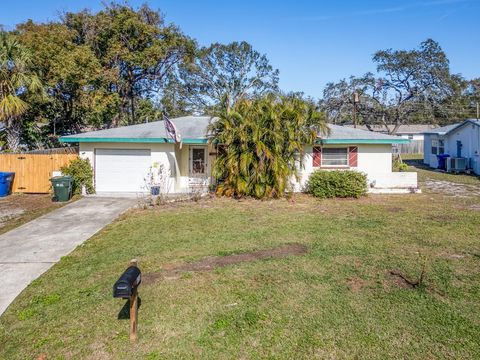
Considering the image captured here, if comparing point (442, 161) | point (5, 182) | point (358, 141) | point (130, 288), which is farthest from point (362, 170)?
point (5, 182)

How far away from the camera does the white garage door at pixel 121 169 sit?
14.5 meters

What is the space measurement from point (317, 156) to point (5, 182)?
1307 cm

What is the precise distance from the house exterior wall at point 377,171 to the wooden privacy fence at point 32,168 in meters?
9.98

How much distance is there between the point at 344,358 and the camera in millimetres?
3516

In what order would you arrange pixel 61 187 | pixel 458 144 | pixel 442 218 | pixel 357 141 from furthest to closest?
pixel 458 144 < pixel 357 141 < pixel 61 187 < pixel 442 218

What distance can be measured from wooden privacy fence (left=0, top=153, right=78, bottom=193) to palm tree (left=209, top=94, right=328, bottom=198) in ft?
21.9

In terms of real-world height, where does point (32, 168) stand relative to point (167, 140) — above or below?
below

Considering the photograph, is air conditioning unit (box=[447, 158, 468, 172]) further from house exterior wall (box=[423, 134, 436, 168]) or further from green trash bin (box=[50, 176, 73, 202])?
green trash bin (box=[50, 176, 73, 202])

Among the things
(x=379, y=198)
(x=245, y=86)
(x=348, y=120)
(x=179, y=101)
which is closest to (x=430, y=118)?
(x=348, y=120)

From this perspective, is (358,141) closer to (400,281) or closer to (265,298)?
(400,281)

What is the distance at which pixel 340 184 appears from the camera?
44.2 feet

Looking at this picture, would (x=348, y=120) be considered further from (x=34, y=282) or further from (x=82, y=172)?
(x=34, y=282)

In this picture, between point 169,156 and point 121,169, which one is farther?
point 121,169

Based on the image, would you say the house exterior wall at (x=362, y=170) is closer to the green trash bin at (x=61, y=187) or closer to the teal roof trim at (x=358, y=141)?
the teal roof trim at (x=358, y=141)
